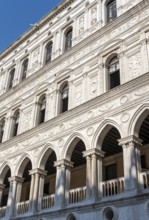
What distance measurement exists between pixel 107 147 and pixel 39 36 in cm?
993

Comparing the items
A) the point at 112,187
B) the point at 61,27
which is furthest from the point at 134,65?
the point at 61,27

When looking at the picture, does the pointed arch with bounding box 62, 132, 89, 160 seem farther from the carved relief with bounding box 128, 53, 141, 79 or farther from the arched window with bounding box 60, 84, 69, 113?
the carved relief with bounding box 128, 53, 141, 79

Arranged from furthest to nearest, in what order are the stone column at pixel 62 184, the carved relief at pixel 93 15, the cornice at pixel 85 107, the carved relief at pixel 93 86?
the carved relief at pixel 93 15, the carved relief at pixel 93 86, the stone column at pixel 62 184, the cornice at pixel 85 107

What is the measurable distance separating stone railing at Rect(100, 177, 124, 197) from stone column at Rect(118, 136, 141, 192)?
65 cm

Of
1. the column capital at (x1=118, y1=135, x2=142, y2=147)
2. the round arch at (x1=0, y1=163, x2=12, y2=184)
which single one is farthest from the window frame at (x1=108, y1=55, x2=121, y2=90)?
the round arch at (x1=0, y1=163, x2=12, y2=184)

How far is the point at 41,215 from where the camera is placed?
41.5 ft

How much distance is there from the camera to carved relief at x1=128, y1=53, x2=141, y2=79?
40.2ft

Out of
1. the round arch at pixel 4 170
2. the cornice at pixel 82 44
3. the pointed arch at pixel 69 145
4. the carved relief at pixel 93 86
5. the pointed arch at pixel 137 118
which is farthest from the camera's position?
the round arch at pixel 4 170

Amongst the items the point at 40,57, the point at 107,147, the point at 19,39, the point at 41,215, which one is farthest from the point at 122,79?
the point at 19,39

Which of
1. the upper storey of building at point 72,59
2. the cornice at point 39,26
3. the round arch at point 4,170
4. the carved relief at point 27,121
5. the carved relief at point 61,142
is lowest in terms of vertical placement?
the round arch at point 4,170


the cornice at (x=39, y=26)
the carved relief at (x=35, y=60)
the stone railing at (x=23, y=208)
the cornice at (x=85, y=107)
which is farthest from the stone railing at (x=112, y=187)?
the cornice at (x=39, y=26)

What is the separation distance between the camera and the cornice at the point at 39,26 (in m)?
19.4

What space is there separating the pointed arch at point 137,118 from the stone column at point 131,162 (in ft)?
0.87

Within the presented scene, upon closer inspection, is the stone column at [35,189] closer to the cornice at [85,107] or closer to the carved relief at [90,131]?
the cornice at [85,107]
